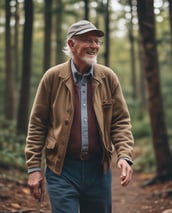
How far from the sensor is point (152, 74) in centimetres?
984

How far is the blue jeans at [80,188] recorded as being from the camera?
3752 millimetres

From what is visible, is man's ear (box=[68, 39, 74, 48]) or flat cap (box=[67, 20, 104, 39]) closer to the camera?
flat cap (box=[67, 20, 104, 39])

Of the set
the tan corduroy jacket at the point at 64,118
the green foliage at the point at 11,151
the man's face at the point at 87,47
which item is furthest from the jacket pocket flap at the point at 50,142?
the green foliage at the point at 11,151

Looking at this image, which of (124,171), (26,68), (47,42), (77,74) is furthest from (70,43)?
(47,42)

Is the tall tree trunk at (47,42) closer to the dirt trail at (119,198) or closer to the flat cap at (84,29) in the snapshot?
the dirt trail at (119,198)

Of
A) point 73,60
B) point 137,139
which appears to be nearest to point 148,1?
point 73,60

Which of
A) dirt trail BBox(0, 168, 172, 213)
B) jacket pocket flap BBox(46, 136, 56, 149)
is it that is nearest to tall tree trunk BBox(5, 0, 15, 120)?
dirt trail BBox(0, 168, 172, 213)

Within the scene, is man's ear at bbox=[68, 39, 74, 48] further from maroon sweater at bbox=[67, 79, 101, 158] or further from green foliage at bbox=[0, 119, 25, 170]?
green foliage at bbox=[0, 119, 25, 170]

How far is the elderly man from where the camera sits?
3.79 metres

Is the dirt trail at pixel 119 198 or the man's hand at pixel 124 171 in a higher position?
the man's hand at pixel 124 171

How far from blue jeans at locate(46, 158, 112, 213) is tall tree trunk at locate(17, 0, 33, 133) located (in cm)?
967

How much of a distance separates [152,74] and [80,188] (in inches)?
250

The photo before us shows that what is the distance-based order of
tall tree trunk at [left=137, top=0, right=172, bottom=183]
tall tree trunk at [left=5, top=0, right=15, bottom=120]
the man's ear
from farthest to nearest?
tall tree trunk at [left=5, top=0, right=15, bottom=120] → tall tree trunk at [left=137, top=0, right=172, bottom=183] → the man's ear

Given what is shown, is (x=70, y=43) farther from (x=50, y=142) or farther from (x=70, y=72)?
(x=50, y=142)
